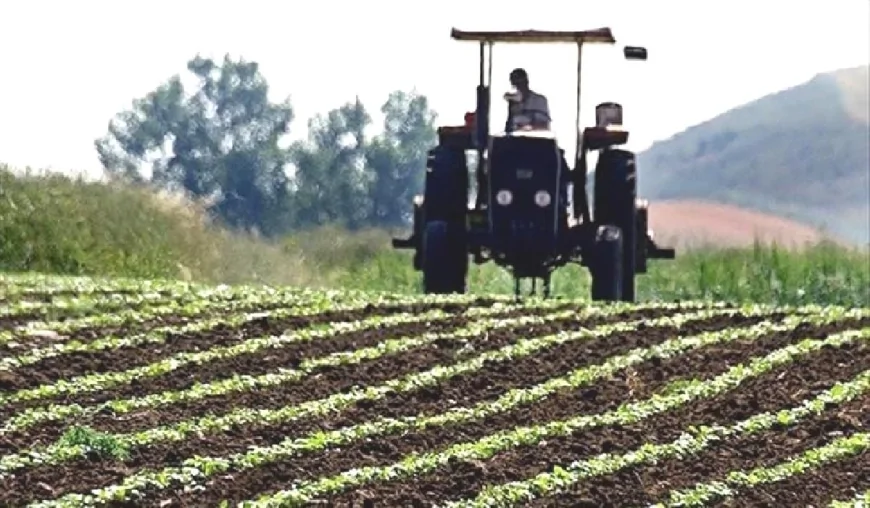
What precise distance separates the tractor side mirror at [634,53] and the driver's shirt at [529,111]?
2.51 feet

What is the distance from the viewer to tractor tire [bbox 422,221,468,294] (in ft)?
51.4

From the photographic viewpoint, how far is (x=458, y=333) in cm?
1225

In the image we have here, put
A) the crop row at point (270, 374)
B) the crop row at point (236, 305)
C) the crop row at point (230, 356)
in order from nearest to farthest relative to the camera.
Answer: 1. the crop row at point (270, 374)
2. the crop row at point (230, 356)
3. the crop row at point (236, 305)

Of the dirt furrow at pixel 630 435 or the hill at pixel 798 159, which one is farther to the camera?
the hill at pixel 798 159

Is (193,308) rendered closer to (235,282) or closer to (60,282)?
(60,282)

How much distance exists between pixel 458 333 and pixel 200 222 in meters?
11.1

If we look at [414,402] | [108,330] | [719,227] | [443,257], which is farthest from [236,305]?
[719,227]

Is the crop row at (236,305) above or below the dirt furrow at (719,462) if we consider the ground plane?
above

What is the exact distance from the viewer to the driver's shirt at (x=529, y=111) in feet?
51.0

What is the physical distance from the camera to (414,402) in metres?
9.98

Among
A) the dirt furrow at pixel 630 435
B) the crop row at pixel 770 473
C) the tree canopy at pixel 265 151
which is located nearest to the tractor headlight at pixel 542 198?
the dirt furrow at pixel 630 435

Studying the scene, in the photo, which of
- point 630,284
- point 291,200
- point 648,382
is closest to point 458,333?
point 648,382

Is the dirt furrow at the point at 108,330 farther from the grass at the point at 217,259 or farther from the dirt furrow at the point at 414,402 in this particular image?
the grass at the point at 217,259

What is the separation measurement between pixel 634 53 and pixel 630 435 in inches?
245
